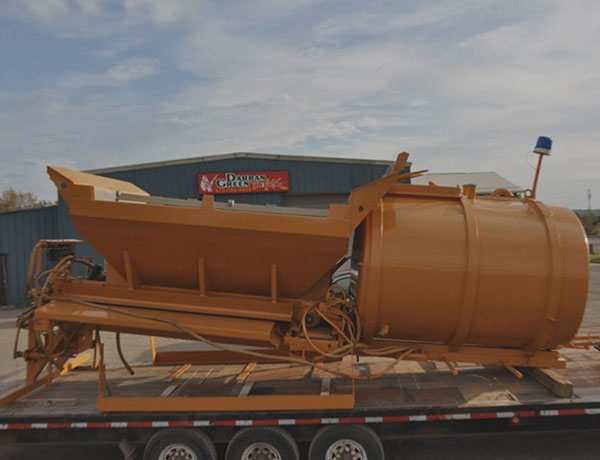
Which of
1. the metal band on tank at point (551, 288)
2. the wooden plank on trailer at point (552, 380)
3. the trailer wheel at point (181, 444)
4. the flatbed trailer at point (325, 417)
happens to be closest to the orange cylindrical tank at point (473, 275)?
the metal band on tank at point (551, 288)

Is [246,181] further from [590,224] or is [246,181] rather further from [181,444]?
[590,224]

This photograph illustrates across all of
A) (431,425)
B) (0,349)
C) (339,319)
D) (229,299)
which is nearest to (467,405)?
(431,425)

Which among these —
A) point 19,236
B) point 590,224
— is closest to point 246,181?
point 19,236

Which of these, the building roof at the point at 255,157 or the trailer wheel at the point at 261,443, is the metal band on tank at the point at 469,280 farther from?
the building roof at the point at 255,157

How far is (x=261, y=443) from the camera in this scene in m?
4.33

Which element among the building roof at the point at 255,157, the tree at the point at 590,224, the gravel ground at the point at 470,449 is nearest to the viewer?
the gravel ground at the point at 470,449

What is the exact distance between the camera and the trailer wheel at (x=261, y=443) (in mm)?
4289

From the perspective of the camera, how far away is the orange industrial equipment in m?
4.34

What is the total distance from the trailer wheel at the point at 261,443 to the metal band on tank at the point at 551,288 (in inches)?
109

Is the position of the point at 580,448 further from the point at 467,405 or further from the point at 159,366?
the point at 159,366

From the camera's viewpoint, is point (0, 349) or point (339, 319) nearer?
point (339, 319)

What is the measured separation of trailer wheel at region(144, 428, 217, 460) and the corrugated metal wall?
14.3 m

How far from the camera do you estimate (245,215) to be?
14.1ft

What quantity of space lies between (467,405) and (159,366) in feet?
12.7
